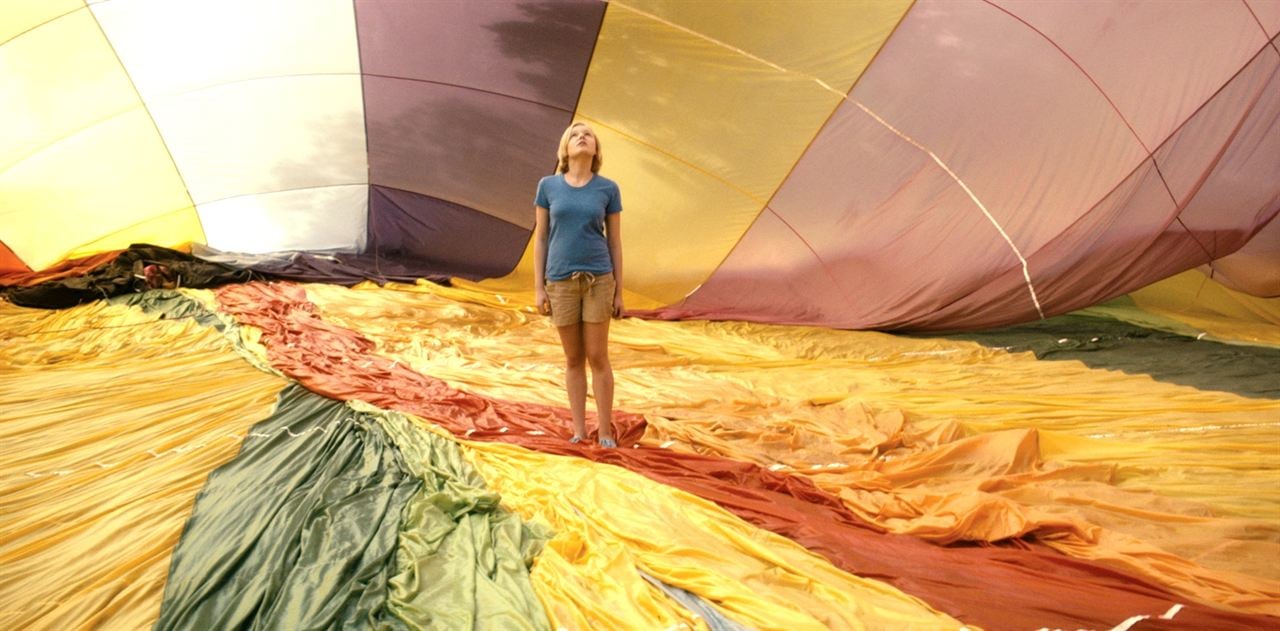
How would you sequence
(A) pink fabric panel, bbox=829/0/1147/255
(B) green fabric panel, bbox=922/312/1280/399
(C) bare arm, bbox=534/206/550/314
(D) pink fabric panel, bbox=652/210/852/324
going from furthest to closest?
(D) pink fabric panel, bbox=652/210/852/324, (A) pink fabric panel, bbox=829/0/1147/255, (B) green fabric panel, bbox=922/312/1280/399, (C) bare arm, bbox=534/206/550/314

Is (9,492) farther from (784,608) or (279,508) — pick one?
(784,608)

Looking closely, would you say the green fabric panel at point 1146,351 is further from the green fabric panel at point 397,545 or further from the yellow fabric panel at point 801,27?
the green fabric panel at point 397,545

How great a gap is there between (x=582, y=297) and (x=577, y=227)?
24cm

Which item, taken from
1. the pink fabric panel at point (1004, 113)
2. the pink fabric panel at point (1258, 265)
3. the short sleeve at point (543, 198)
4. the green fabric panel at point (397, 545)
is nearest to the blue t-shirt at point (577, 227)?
the short sleeve at point (543, 198)

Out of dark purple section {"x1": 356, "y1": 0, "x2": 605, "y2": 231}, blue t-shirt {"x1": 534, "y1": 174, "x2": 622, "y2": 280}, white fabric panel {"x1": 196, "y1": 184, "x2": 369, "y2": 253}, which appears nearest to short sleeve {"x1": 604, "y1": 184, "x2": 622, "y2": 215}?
blue t-shirt {"x1": 534, "y1": 174, "x2": 622, "y2": 280}

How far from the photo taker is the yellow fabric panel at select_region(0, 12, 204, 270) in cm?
521

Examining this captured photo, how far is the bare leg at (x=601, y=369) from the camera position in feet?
9.26

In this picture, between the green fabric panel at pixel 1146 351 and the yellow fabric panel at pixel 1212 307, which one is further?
the yellow fabric panel at pixel 1212 307

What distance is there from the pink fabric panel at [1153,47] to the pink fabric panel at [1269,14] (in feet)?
0.11

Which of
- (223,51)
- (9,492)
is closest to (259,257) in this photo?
(223,51)

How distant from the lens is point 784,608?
1653 millimetres

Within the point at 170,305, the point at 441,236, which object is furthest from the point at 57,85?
the point at 441,236

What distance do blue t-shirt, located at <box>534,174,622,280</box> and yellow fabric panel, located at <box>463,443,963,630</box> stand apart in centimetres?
70

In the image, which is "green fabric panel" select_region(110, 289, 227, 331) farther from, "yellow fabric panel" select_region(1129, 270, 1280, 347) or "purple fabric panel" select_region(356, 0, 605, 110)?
"yellow fabric panel" select_region(1129, 270, 1280, 347)
